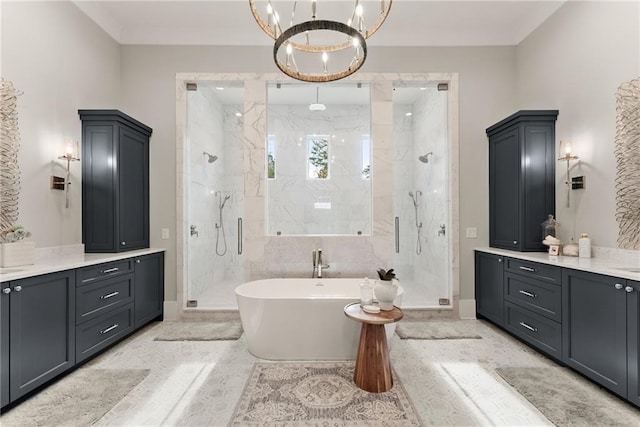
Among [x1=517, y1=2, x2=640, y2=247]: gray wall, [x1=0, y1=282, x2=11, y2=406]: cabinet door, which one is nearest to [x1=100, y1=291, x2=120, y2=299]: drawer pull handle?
[x1=0, y1=282, x2=11, y2=406]: cabinet door

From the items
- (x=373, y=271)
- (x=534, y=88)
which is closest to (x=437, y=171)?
(x=534, y=88)

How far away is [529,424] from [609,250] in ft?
5.43

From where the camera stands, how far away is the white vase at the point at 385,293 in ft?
7.21

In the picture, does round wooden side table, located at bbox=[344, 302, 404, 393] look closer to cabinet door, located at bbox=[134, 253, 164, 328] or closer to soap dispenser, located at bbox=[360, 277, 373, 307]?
soap dispenser, located at bbox=[360, 277, 373, 307]

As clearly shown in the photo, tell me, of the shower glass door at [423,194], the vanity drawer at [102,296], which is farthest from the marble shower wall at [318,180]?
the vanity drawer at [102,296]

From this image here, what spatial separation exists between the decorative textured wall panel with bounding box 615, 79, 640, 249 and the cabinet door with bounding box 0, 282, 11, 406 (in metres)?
4.28

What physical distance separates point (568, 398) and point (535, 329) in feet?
2.44

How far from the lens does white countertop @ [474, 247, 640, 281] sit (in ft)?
6.50

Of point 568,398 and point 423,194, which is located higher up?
point 423,194

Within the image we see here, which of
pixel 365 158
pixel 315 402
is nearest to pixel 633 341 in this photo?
pixel 315 402

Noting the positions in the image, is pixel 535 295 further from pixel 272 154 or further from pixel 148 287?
pixel 148 287

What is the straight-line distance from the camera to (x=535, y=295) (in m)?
2.69

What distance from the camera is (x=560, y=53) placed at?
306 centimetres

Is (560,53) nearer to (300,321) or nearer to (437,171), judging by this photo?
(437,171)
